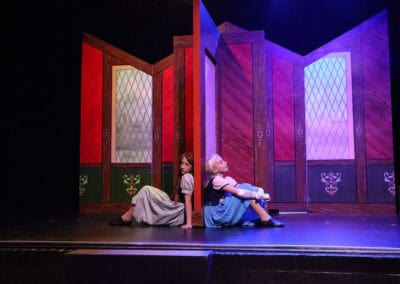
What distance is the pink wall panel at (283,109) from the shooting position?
205 inches

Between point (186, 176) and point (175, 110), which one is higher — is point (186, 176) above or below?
below

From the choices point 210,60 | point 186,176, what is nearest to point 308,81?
point 210,60

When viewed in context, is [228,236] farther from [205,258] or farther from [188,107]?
[188,107]

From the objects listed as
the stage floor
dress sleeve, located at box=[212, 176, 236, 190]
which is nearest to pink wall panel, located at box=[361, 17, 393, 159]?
the stage floor

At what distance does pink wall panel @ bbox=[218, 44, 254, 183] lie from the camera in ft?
16.1

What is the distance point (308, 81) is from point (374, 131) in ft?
3.08

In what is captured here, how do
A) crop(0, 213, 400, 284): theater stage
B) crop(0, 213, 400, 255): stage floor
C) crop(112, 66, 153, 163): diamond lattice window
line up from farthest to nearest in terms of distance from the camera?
1. crop(112, 66, 153, 163): diamond lattice window
2. crop(0, 213, 400, 255): stage floor
3. crop(0, 213, 400, 284): theater stage

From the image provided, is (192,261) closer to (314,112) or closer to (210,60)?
(210,60)

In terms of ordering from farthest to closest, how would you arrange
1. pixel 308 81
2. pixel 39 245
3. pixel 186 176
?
pixel 308 81 < pixel 186 176 < pixel 39 245

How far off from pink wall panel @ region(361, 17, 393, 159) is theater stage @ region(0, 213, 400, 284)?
6.36 ft

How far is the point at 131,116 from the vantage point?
18.4 ft

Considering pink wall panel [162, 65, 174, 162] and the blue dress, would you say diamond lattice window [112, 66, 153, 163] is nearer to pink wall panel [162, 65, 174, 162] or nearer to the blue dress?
pink wall panel [162, 65, 174, 162]

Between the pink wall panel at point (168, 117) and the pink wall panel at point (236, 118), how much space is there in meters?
0.78

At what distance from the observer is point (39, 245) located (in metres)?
2.95
